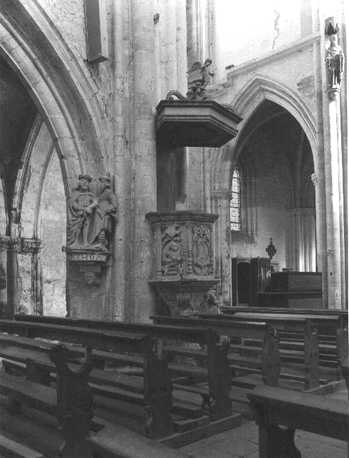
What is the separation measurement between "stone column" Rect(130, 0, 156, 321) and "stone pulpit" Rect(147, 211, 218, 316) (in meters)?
0.19

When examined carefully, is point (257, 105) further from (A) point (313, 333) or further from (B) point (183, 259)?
(A) point (313, 333)

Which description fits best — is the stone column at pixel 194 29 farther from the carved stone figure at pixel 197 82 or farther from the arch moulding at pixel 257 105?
the carved stone figure at pixel 197 82

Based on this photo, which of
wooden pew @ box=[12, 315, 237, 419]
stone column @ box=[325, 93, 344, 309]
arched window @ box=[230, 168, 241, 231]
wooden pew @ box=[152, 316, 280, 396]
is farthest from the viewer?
arched window @ box=[230, 168, 241, 231]

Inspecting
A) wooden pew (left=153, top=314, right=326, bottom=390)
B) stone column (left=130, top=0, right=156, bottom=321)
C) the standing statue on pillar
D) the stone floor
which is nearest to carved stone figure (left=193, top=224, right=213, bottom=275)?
stone column (left=130, top=0, right=156, bottom=321)

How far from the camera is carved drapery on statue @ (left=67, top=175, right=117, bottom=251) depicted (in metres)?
7.25

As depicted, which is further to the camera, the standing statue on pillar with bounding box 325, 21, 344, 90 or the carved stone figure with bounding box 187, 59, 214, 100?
the standing statue on pillar with bounding box 325, 21, 344, 90

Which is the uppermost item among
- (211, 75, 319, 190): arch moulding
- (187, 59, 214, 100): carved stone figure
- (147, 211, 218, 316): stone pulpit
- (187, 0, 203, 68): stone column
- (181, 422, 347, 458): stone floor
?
(187, 0, 203, 68): stone column

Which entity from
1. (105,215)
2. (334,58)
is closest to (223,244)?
(334,58)

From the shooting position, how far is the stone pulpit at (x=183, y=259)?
6.98m

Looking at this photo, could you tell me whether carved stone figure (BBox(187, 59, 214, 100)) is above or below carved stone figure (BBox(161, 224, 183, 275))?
above

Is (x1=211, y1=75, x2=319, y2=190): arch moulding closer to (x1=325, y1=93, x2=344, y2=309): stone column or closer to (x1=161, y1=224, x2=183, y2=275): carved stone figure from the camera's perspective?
(x1=325, y1=93, x2=344, y2=309): stone column

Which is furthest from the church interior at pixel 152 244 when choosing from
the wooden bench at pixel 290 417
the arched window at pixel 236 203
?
the arched window at pixel 236 203

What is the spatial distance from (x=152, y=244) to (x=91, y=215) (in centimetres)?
94

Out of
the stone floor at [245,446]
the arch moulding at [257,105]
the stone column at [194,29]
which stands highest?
the stone column at [194,29]
